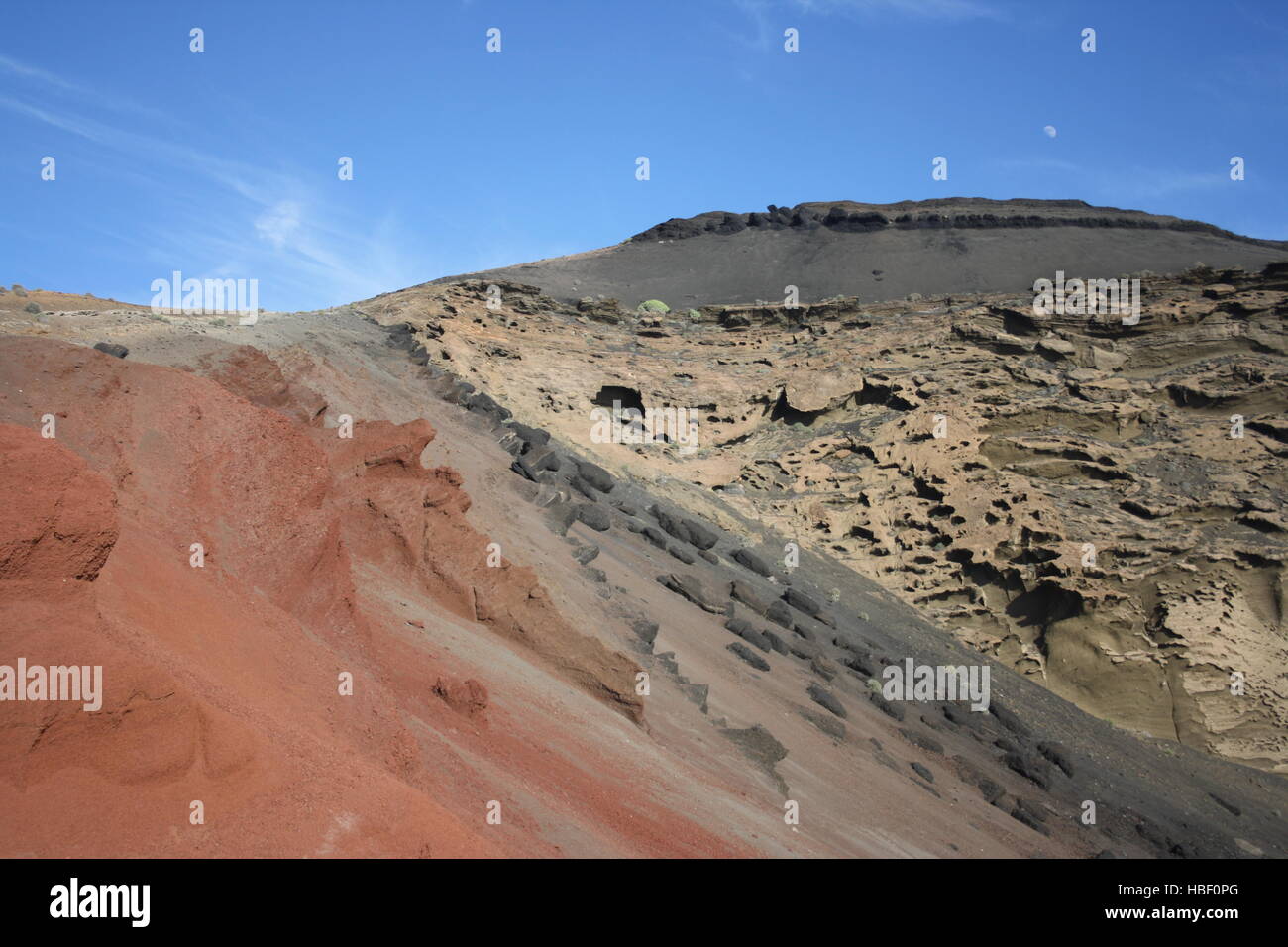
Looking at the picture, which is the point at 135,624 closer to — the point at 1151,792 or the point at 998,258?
the point at 1151,792

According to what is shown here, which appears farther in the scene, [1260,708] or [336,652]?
[1260,708]

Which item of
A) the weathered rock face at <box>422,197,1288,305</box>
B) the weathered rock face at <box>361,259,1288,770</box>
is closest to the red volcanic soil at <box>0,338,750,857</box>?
the weathered rock face at <box>361,259,1288,770</box>

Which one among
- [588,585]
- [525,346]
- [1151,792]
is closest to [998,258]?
[525,346]

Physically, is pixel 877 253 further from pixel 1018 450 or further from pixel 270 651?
pixel 270 651

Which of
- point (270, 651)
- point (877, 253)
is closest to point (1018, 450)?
point (877, 253)

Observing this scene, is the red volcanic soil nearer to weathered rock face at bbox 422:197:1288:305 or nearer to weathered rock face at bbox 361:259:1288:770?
weathered rock face at bbox 361:259:1288:770

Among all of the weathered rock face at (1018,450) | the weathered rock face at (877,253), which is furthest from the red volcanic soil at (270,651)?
the weathered rock face at (877,253)
